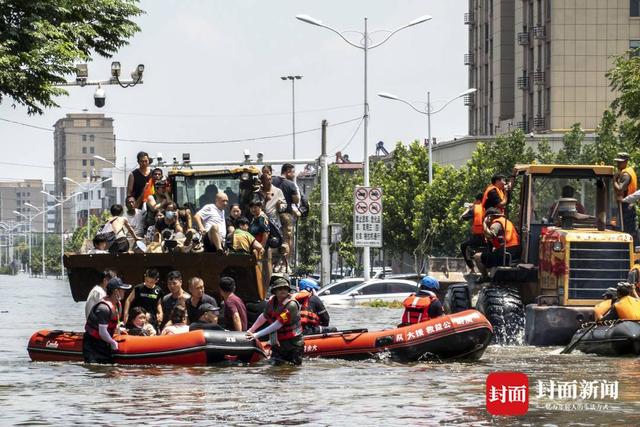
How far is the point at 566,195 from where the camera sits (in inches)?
1046

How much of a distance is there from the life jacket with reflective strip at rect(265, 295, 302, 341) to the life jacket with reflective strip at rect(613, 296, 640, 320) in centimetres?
548

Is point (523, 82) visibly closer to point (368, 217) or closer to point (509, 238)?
point (368, 217)

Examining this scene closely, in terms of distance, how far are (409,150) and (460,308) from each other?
1977 inches

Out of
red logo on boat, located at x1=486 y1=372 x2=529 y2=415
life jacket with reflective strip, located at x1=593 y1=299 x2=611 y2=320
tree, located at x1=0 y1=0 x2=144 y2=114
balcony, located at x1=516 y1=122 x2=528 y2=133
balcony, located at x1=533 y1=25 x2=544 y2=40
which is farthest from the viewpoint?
balcony, located at x1=516 y1=122 x2=528 y2=133

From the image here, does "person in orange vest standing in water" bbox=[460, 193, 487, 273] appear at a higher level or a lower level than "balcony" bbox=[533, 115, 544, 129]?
lower

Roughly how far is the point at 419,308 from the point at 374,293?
95.4 ft

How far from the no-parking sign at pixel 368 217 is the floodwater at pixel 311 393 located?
25.9m

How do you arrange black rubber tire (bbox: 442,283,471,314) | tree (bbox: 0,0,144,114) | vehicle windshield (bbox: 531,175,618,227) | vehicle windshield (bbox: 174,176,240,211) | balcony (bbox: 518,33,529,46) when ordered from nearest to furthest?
tree (bbox: 0,0,144,114) < vehicle windshield (bbox: 531,175,618,227) < black rubber tire (bbox: 442,283,471,314) < vehicle windshield (bbox: 174,176,240,211) < balcony (bbox: 518,33,529,46)

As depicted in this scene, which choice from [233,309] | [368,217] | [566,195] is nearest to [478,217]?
[566,195]

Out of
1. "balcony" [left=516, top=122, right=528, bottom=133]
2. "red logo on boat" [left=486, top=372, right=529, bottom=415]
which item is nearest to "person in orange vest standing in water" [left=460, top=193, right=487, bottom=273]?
"red logo on boat" [left=486, top=372, right=529, bottom=415]

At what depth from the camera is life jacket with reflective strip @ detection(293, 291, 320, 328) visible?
2427 cm

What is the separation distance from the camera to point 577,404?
18.2 meters

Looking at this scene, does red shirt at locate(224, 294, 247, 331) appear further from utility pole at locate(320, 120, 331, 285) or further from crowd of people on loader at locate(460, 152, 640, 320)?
utility pole at locate(320, 120, 331, 285)

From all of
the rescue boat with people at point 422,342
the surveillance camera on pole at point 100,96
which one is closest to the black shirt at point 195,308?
the rescue boat with people at point 422,342
